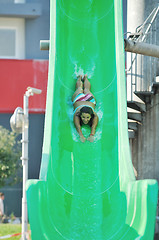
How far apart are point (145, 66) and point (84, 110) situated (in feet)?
9.63

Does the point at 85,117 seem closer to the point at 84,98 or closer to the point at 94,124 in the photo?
the point at 94,124

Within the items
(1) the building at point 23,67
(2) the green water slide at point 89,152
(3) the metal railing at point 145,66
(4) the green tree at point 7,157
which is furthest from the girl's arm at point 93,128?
(1) the building at point 23,67

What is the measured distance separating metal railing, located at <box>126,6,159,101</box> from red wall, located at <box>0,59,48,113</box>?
7172mm

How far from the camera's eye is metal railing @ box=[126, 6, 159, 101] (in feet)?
39.2

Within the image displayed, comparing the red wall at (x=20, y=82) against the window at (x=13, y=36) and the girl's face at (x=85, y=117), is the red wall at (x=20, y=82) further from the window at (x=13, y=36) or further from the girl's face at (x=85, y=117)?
the girl's face at (x=85, y=117)

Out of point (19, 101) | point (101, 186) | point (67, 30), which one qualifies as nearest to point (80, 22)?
point (67, 30)

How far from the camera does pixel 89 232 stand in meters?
8.42

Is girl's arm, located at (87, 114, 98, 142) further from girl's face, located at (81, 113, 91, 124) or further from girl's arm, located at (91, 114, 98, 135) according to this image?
girl's face, located at (81, 113, 91, 124)

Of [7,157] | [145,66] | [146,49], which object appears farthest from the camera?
[7,157]

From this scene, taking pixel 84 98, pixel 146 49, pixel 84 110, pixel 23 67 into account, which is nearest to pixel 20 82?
pixel 23 67

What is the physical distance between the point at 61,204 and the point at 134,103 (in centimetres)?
446

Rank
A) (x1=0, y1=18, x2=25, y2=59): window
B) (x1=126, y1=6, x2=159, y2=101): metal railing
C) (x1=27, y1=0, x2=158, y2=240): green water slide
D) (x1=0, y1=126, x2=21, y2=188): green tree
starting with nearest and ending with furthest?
(x1=27, y1=0, x2=158, y2=240): green water slide < (x1=126, y1=6, x2=159, y2=101): metal railing < (x1=0, y1=126, x2=21, y2=188): green tree < (x1=0, y1=18, x2=25, y2=59): window

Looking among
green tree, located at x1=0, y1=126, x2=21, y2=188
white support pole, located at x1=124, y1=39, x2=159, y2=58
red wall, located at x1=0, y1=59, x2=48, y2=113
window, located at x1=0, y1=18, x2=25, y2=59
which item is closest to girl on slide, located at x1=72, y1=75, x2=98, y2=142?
white support pole, located at x1=124, y1=39, x2=159, y2=58

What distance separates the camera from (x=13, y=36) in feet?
68.4
